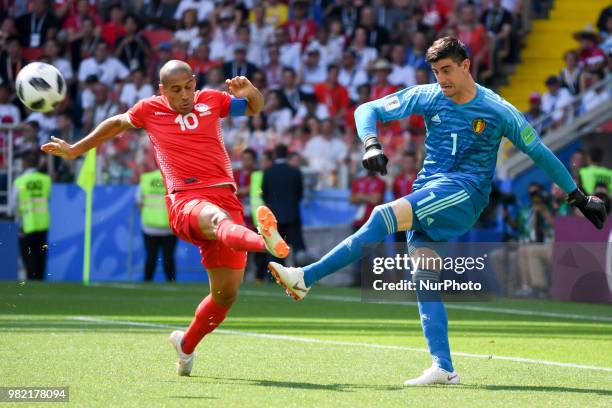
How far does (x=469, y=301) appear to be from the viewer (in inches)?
613

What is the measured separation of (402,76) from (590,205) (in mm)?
13911

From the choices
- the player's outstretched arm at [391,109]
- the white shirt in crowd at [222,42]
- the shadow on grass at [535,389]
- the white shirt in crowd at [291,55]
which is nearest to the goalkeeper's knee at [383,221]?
the player's outstretched arm at [391,109]

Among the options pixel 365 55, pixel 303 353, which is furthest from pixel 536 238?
pixel 303 353

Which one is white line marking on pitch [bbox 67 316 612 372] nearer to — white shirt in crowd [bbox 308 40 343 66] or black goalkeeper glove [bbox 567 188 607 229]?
black goalkeeper glove [bbox 567 188 607 229]

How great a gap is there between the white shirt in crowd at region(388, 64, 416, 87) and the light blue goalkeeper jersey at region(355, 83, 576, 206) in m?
13.4

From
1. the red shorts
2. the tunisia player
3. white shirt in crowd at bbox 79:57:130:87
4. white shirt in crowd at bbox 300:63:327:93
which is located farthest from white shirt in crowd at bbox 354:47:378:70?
the red shorts

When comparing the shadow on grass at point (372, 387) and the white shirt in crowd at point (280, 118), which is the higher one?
the white shirt in crowd at point (280, 118)

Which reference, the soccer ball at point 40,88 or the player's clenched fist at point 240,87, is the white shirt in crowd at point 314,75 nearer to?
the soccer ball at point 40,88

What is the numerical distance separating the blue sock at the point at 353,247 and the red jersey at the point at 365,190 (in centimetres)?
1073

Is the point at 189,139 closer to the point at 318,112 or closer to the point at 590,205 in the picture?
the point at 590,205

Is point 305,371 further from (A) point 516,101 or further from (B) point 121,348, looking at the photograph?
(A) point 516,101

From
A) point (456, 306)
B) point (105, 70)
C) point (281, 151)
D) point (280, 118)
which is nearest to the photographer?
point (456, 306)

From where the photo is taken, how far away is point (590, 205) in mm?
7691

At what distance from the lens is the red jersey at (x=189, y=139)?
808 centimetres
